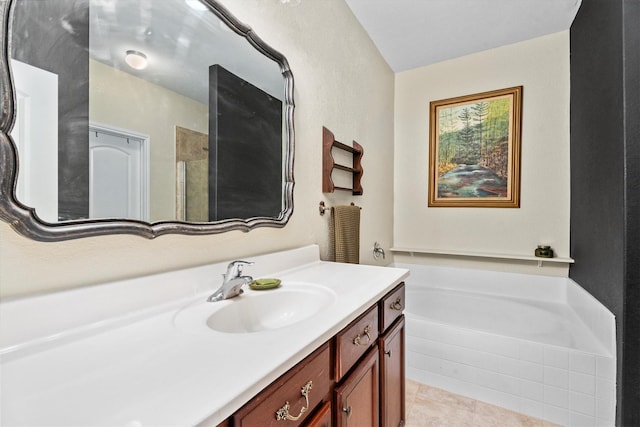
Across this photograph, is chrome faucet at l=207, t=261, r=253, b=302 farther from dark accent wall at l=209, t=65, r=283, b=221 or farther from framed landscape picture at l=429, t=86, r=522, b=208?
framed landscape picture at l=429, t=86, r=522, b=208

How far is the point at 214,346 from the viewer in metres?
0.62

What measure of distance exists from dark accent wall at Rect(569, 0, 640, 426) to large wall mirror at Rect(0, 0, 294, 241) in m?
1.76

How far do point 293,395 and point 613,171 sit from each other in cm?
201

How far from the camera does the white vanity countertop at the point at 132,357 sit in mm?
434

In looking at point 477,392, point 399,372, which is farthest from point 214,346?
point 477,392

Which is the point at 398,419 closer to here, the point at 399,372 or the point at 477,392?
the point at 399,372

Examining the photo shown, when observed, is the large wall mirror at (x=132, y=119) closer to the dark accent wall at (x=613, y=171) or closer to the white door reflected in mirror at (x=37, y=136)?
the white door reflected in mirror at (x=37, y=136)

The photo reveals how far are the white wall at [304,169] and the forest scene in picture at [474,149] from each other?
1.71 feet

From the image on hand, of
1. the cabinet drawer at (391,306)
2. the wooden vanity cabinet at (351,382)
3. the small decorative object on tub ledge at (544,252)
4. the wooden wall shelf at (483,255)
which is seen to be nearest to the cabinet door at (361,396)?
the wooden vanity cabinet at (351,382)

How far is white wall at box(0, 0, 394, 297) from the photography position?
70 centimetres

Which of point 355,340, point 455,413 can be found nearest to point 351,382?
point 355,340

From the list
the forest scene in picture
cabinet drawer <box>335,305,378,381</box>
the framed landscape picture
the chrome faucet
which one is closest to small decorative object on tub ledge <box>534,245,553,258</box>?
the framed landscape picture

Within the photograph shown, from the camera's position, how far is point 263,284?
3.61ft

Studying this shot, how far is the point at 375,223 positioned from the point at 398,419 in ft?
5.02
